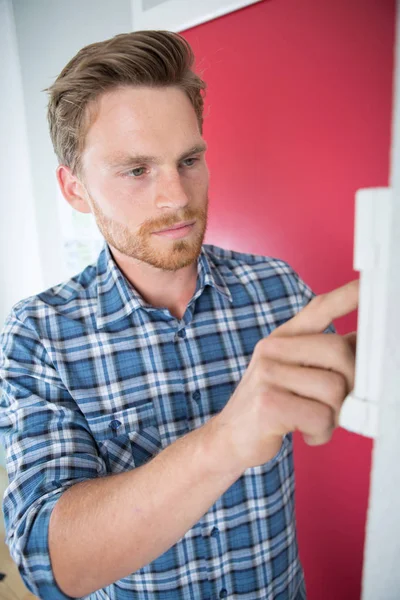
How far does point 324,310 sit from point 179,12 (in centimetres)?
116

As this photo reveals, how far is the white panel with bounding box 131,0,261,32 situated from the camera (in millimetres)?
1105

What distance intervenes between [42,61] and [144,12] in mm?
680

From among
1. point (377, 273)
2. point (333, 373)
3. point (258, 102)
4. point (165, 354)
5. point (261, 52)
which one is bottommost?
point (165, 354)

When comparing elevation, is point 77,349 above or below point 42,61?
below

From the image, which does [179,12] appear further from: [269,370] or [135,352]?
[269,370]

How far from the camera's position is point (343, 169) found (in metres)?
1.00

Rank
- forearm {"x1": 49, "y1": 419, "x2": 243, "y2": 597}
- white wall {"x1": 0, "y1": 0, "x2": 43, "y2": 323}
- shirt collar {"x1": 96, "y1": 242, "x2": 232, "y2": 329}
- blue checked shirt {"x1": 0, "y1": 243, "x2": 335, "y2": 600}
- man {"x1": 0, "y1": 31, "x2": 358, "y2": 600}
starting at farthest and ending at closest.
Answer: white wall {"x1": 0, "y1": 0, "x2": 43, "y2": 323} → shirt collar {"x1": 96, "y1": 242, "x2": 232, "y2": 329} → blue checked shirt {"x1": 0, "y1": 243, "x2": 335, "y2": 600} → man {"x1": 0, "y1": 31, "x2": 358, "y2": 600} → forearm {"x1": 49, "y1": 419, "x2": 243, "y2": 597}

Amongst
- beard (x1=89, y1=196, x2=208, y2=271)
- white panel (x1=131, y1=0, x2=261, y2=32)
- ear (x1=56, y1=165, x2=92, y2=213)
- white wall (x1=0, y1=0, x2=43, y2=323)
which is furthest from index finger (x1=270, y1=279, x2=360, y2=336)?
white wall (x1=0, y1=0, x2=43, y2=323)

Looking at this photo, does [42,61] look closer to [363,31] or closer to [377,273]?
[363,31]

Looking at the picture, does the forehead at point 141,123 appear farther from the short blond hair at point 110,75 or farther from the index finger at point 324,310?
the index finger at point 324,310

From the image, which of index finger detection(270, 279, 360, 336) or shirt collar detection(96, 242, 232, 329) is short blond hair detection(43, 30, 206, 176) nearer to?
shirt collar detection(96, 242, 232, 329)

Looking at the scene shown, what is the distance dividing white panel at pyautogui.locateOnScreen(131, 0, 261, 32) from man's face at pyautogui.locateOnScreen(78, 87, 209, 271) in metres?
0.39

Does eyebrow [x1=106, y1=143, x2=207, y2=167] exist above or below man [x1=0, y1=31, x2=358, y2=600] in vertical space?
above

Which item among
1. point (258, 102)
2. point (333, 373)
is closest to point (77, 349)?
point (333, 373)
